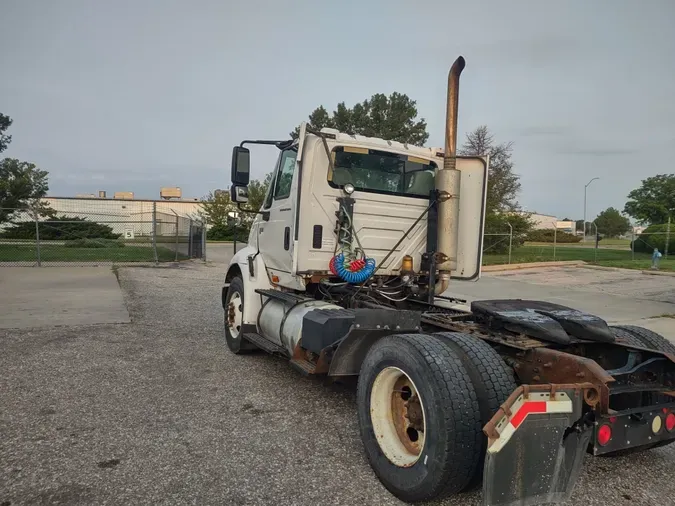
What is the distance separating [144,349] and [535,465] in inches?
211

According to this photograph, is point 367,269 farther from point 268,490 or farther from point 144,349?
point 144,349

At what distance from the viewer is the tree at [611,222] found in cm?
7696

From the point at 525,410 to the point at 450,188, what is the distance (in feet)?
9.81

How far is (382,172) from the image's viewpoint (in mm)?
5477

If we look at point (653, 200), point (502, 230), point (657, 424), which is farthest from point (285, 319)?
point (653, 200)

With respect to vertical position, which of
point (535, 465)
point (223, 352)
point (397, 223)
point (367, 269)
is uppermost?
point (397, 223)

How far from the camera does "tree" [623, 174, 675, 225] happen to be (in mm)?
55625

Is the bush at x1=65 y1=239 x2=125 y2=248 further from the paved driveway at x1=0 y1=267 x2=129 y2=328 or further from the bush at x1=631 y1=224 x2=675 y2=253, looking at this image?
the bush at x1=631 y1=224 x2=675 y2=253

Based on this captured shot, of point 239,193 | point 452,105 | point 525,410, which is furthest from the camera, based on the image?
point 239,193

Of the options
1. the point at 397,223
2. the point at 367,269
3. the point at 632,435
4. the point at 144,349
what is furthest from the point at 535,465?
the point at 144,349

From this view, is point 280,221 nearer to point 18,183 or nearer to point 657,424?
point 657,424

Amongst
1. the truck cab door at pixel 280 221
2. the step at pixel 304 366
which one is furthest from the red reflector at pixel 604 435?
the truck cab door at pixel 280 221

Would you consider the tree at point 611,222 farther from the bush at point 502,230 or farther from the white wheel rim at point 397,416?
the white wheel rim at point 397,416

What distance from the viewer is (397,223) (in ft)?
18.0
